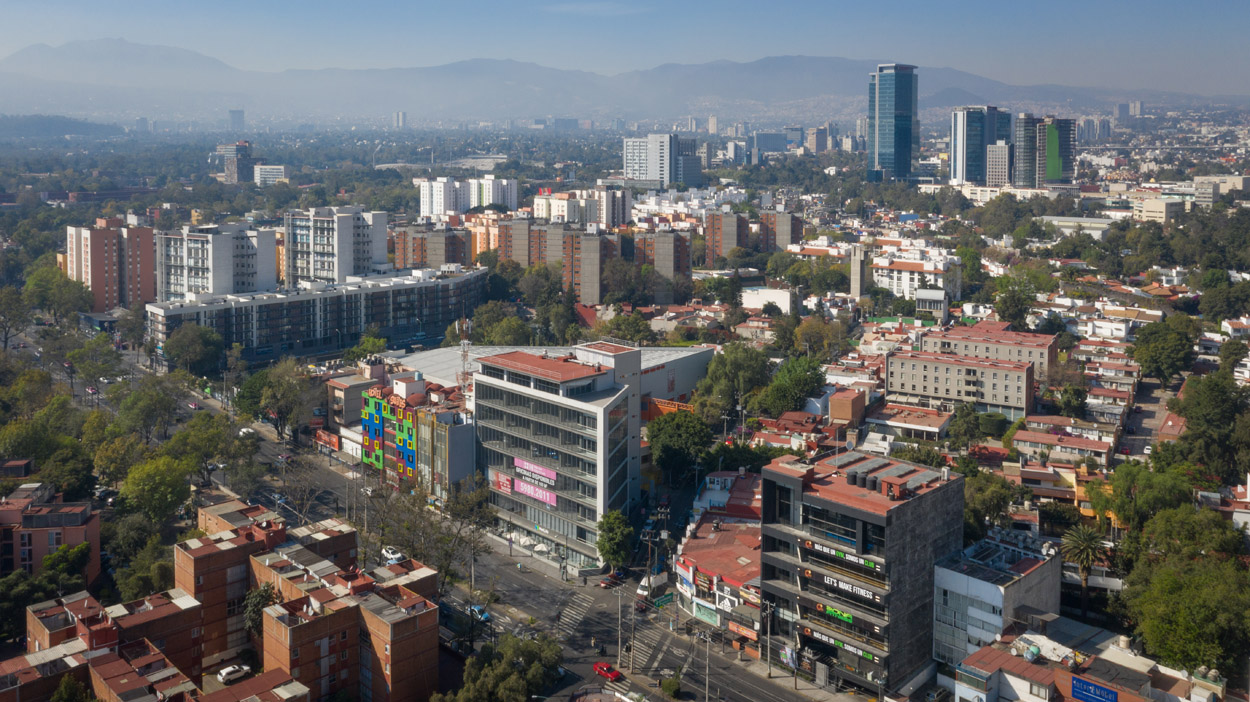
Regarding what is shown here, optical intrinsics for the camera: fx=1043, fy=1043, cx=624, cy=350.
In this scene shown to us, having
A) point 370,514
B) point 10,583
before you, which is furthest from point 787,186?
point 10,583

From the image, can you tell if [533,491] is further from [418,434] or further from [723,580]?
[723,580]

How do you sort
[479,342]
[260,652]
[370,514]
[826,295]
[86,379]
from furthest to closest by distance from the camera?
[826,295]
[479,342]
[86,379]
[370,514]
[260,652]

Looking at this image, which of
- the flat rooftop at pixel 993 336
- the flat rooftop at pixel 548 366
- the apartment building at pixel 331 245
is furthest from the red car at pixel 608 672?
the apartment building at pixel 331 245

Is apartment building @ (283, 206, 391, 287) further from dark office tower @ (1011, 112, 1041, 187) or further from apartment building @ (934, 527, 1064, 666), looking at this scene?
→ dark office tower @ (1011, 112, 1041, 187)

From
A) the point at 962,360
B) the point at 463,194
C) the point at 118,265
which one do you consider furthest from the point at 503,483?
the point at 463,194

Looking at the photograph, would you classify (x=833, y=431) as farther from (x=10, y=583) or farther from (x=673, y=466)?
(x=10, y=583)

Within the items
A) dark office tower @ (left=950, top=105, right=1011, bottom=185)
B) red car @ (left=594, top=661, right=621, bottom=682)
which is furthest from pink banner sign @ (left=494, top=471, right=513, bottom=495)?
dark office tower @ (left=950, top=105, right=1011, bottom=185)

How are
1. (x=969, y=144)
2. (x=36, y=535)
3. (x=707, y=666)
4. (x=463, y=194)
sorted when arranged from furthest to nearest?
(x=969, y=144)
(x=463, y=194)
(x=36, y=535)
(x=707, y=666)
